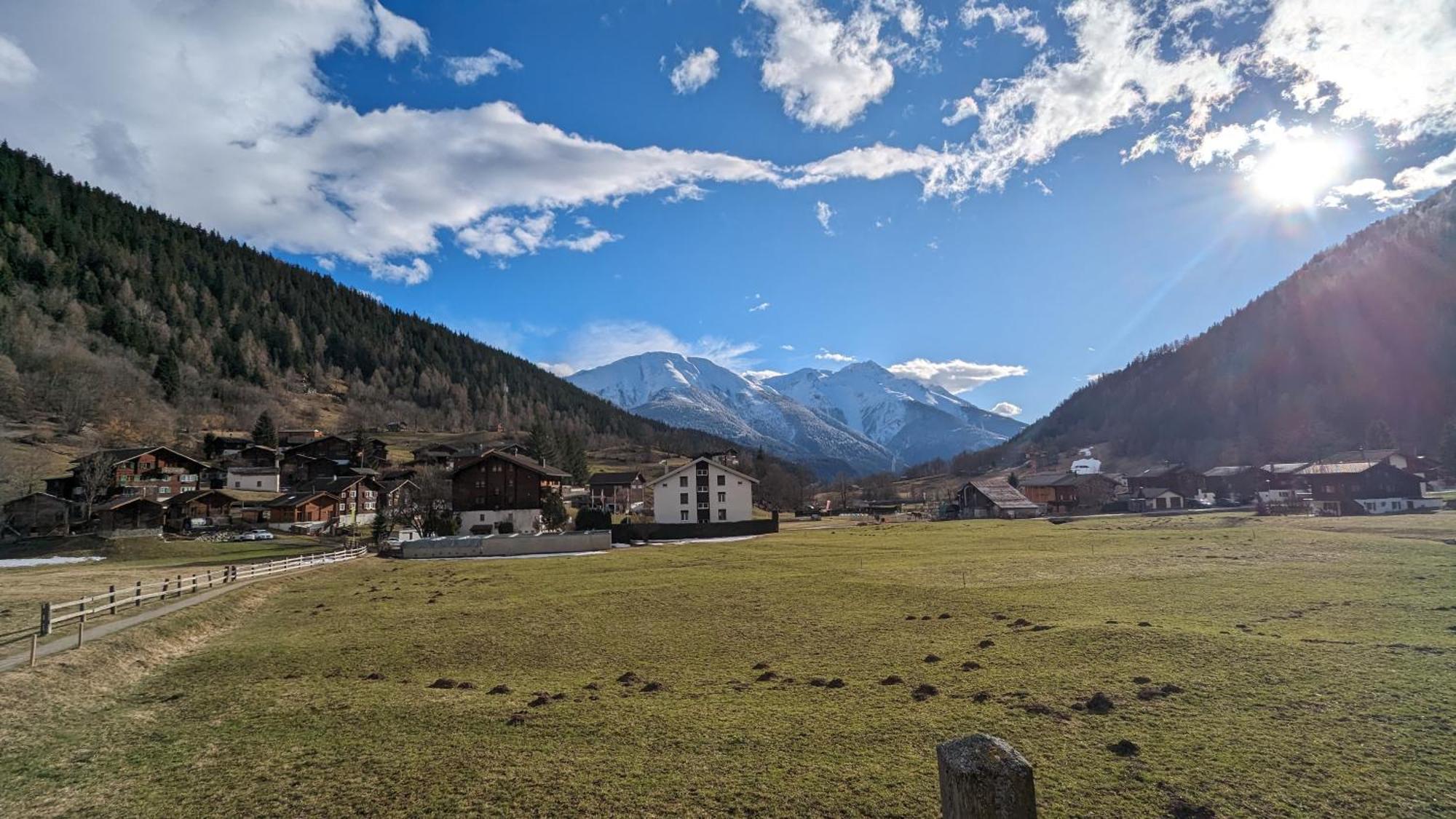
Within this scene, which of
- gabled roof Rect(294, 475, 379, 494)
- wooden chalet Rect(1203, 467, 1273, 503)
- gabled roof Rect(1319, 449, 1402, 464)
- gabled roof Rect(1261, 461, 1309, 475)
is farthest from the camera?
wooden chalet Rect(1203, 467, 1273, 503)

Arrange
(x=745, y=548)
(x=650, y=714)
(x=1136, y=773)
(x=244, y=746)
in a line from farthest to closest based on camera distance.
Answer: (x=745, y=548) → (x=650, y=714) → (x=244, y=746) → (x=1136, y=773)

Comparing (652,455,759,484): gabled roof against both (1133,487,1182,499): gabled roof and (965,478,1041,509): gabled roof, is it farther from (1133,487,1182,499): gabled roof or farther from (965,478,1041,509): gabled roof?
(1133,487,1182,499): gabled roof

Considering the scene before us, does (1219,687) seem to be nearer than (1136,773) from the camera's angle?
No

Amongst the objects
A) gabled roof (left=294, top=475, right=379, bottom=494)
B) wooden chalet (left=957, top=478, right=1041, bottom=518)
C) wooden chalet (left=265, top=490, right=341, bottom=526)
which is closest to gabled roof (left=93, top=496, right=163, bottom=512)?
wooden chalet (left=265, top=490, right=341, bottom=526)

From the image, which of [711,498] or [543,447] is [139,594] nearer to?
[711,498]

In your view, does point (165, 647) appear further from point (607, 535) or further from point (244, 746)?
point (607, 535)

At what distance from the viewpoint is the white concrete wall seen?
90.6m

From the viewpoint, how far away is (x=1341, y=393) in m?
194

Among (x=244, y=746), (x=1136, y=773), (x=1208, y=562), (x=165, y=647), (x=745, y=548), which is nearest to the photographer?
(x=1136, y=773)

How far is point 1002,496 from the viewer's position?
118 metres

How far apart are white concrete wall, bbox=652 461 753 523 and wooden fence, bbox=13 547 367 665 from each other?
46.3 metres

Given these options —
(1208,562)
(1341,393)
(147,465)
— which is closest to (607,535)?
(1208,562)

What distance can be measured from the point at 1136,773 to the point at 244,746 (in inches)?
619

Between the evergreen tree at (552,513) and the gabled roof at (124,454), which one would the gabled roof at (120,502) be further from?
the evergreen tree at (552,513)
